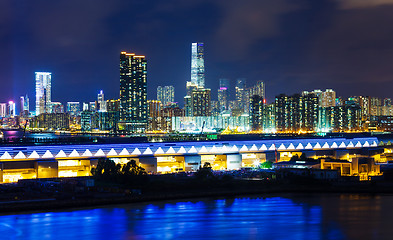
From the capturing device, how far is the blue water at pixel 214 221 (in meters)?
19.8

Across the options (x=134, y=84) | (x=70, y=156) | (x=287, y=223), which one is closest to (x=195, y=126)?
(x=134, y=84)

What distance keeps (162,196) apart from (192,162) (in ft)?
34.7

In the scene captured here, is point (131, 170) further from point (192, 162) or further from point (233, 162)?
point (233, 162)

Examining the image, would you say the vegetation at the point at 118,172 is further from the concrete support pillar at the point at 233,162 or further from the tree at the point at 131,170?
the concrete support pillar at the point at 233,162

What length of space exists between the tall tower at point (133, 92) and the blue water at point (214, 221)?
10341 centimetres

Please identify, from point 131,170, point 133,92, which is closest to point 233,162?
point 131,170

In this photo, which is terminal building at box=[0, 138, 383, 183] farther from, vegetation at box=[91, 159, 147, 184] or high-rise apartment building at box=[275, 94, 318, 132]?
high-rise apartment building at box=[275, 94, 318, 132]

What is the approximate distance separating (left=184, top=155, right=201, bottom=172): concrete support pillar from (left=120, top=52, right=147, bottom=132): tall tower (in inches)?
3599

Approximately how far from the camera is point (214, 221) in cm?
2211

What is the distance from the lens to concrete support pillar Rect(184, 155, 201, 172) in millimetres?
37500

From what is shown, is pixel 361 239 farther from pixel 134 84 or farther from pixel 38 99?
pixel 38 99

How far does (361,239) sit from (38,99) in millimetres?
174934

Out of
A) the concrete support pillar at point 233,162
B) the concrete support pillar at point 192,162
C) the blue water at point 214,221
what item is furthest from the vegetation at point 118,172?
the concrete support pillar at point 233,162

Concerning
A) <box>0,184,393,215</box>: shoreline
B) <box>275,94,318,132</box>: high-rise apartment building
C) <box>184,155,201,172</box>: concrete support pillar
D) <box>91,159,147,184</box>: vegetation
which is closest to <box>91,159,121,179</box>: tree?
<box>91,159,147,184</box>: vegetation
